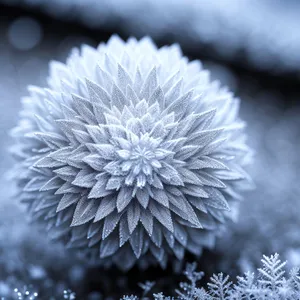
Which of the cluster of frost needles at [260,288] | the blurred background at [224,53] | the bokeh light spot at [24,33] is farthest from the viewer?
the bokeh light spot at [24,33]

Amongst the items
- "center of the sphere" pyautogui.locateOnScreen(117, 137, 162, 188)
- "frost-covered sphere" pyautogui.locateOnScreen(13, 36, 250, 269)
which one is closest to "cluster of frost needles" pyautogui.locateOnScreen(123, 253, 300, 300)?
"frost-covered sphere" pyautogui.locateOnScreen(13, 36, 250, 269)

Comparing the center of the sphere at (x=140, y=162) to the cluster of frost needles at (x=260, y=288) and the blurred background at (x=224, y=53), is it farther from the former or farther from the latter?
the blurred background at (x=224, y=53)

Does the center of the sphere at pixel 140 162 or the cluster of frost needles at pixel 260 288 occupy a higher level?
the center of the sphere at pixel 140 162

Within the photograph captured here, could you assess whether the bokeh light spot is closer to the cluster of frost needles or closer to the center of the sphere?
the center of the sphere

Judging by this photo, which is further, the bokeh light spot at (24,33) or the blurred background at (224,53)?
the bokeh light spot at (24,33)

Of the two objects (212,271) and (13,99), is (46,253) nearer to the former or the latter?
(212,271)

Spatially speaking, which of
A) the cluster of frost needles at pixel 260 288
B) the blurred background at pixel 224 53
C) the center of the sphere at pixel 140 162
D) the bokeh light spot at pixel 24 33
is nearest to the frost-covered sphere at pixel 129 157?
the center of the sphere at pixel 140 162

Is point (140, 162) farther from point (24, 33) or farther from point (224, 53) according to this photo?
point (24, 33)

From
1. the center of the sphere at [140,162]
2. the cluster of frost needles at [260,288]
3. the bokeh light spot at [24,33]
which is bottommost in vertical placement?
the cluster of frost needles at [260,288]
